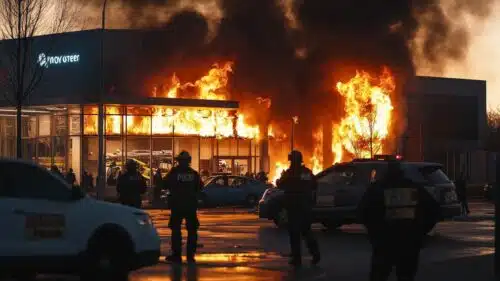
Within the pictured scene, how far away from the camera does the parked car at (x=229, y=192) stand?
125 ft

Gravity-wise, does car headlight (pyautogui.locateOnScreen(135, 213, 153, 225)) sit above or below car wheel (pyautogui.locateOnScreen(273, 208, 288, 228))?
above

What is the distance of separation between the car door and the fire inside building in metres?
34.0

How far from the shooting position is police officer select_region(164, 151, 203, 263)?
15.4 meters

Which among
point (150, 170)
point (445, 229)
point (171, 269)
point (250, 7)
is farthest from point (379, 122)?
point (171, 269)

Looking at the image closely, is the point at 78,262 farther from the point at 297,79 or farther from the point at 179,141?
the point at 297,79

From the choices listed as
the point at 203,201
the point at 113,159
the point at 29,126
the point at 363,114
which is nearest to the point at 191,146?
the point at 113,159

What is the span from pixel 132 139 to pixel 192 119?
323 centimetres

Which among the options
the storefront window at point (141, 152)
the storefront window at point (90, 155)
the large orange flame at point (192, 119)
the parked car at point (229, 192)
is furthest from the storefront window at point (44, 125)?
the parked car at point (229, 192)

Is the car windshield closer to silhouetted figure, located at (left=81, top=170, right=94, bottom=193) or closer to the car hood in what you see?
the car hood

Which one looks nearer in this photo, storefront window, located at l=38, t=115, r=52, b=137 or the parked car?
the parked car

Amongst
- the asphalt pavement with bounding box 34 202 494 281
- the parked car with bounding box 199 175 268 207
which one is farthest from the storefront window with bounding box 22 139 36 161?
the asphalt pavement with bounding box 34 202 494 281

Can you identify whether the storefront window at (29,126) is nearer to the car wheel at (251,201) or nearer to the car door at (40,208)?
the car wheel at (251,201)

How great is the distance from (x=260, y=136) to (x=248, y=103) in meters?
1.76

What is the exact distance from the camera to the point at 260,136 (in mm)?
53031
